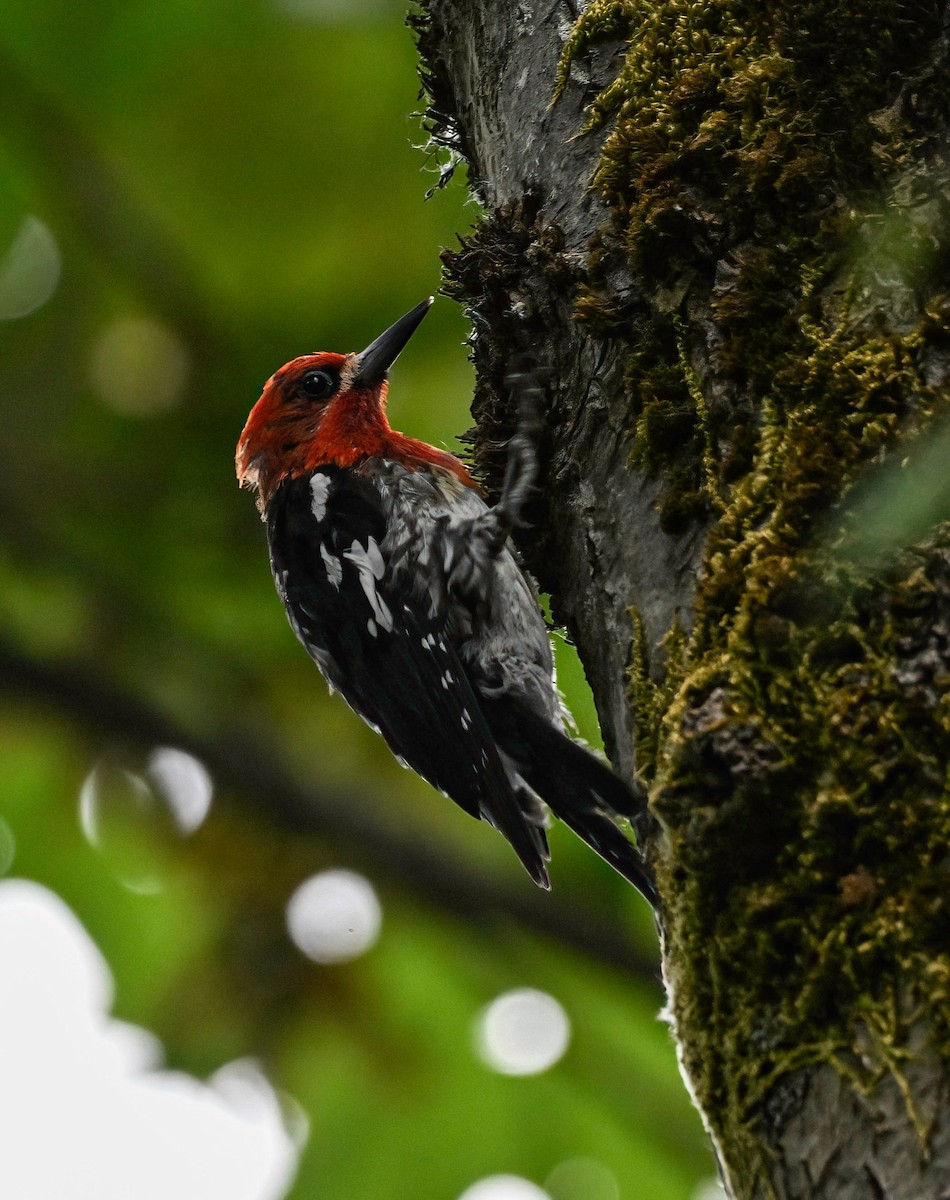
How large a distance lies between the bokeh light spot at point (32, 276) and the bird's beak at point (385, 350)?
4.10ft

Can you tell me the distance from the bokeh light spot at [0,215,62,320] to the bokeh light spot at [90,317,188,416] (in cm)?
29

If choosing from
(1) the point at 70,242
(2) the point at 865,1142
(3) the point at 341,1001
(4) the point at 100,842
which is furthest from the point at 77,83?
(2) the point at 865,1142

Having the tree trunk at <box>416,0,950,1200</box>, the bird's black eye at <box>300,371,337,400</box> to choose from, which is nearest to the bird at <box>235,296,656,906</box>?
the bird's black eye at <box>300,371,337,400</box>

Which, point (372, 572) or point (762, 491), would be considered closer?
point (762, 491)

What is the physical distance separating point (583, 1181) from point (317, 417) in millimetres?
2781

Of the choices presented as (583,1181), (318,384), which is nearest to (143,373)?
(318,384)

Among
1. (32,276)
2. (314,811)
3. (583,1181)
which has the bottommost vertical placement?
(583,1181)

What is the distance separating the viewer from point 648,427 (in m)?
2.27

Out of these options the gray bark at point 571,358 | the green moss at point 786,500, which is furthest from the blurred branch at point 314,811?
the green moss at point 786,500

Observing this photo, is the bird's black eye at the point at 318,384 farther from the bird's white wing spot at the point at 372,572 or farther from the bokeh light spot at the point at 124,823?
the bokeh light spot at the point at 124,823

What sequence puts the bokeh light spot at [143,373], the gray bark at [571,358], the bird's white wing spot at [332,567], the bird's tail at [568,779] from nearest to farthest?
1. the gray bark at [571,358]
2. the bird's tail at [568,779]
3. the bird's white wing spot at [332,567]
4. the bokeh light spot at [143,373]

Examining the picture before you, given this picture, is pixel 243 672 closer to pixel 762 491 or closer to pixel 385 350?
pixel 385 350

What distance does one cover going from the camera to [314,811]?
434 cm

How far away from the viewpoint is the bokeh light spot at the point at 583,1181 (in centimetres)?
442
